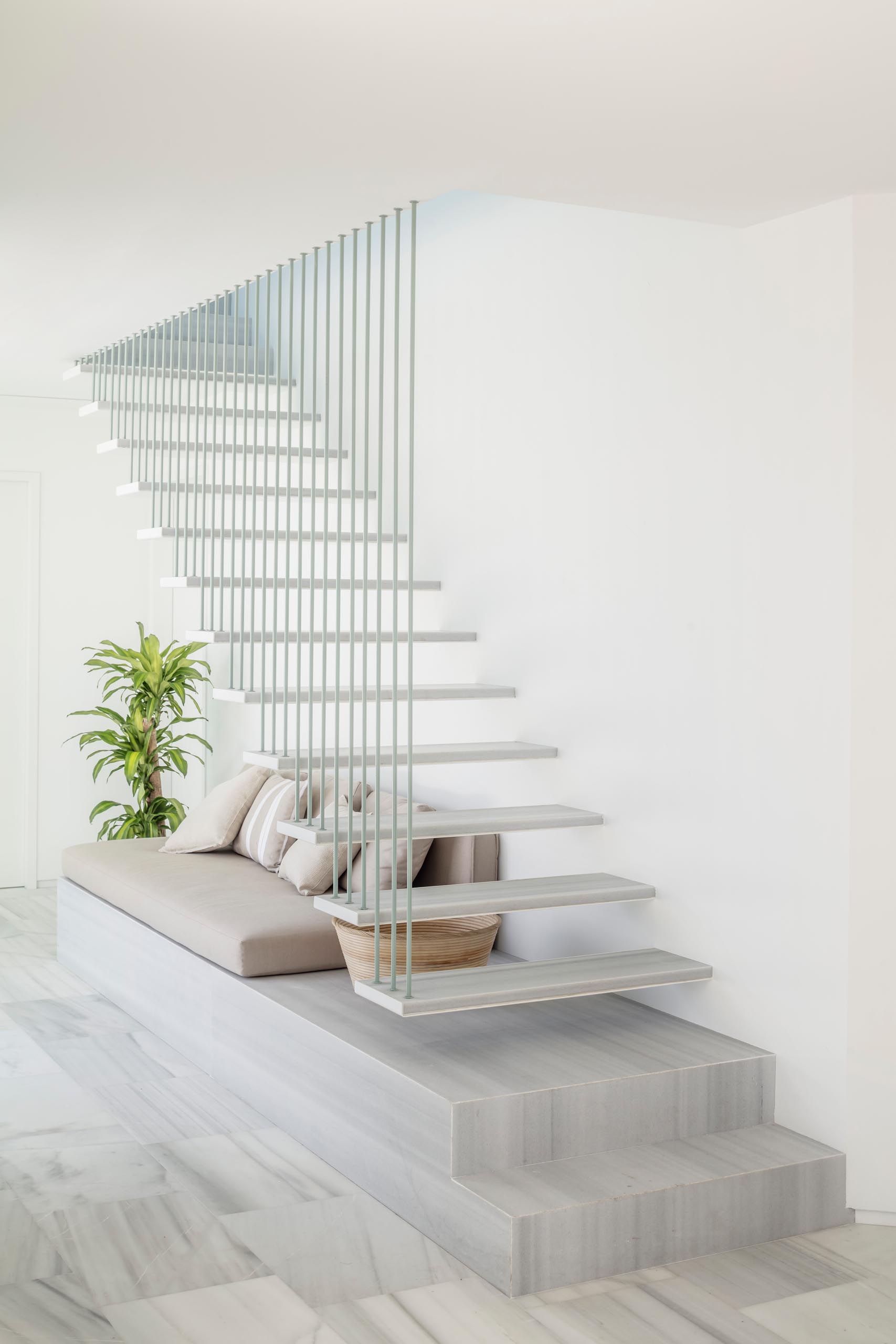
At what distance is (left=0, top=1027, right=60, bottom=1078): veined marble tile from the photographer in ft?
13.5

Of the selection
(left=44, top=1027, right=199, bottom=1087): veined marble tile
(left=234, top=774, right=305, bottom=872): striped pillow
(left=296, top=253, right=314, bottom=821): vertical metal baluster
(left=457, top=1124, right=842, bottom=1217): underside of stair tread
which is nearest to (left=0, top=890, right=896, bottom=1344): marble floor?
(left=457, top=1124, right=842, bottom=1217): underside of stair tread

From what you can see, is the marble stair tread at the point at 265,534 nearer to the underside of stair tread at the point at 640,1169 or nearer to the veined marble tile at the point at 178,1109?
the veined marble tile at the point at 178,1109

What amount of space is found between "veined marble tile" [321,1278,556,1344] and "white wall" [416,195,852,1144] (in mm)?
922

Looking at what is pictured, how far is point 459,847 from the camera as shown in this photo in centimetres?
434

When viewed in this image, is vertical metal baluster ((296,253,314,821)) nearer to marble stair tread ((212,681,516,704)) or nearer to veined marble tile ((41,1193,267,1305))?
marble stair tread ((212,681,516,704))

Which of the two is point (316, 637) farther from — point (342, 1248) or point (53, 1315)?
point (53, 1315)

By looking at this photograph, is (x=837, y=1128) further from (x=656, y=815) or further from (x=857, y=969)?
(x=656, y=815)

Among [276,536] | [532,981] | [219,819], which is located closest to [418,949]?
[532,981]

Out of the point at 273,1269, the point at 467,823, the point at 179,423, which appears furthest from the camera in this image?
the point at 179,423

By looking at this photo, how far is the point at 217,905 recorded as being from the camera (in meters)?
4.32

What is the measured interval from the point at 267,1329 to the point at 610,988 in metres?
1.12

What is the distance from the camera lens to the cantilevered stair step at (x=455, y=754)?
3.68 m

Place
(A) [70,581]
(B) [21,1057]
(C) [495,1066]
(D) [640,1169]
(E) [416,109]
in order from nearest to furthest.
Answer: (E) [416,109] → (D) [640,1169] → (C) [495,1066] → (B) [21,1057] → (A) [70,581]

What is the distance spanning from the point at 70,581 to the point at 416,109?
4970 millimetres
